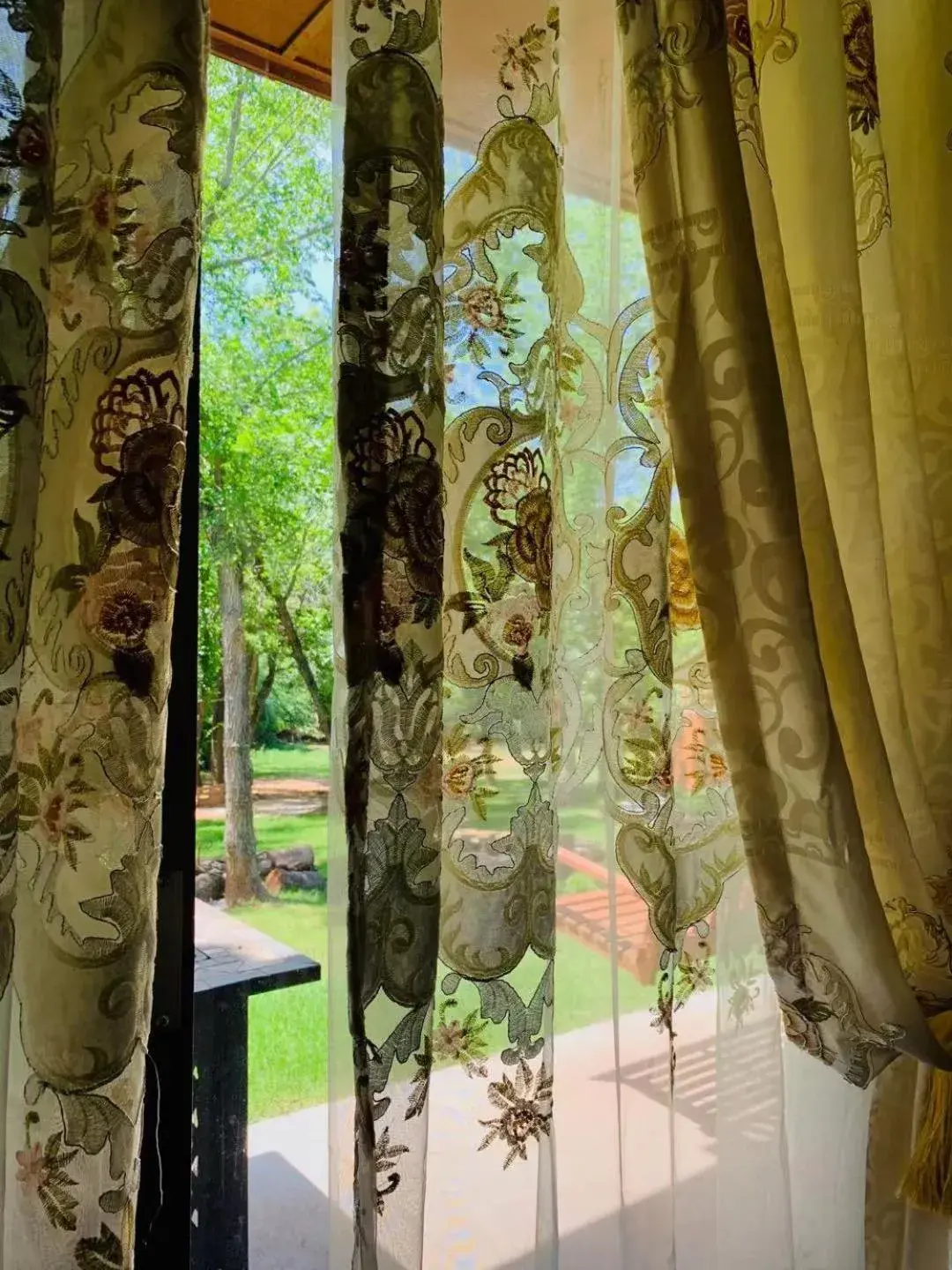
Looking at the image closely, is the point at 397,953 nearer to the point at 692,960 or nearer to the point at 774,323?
the point at 692,960

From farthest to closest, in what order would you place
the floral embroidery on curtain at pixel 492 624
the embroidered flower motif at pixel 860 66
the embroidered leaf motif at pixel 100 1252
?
the embroidered flower motif at pixel 860 66 < the floral embroidery on curtain at pixel 492 624 < the embroidered leaf motif at pixel 100 1252

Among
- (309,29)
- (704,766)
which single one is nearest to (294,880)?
(704,766)

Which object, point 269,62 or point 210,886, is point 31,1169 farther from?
point 269,62

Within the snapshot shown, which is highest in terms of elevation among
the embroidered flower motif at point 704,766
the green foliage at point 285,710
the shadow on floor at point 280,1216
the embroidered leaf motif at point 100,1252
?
the green foliage at point 285,710

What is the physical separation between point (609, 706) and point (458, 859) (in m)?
0.18

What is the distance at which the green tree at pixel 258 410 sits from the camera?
2.69 ft

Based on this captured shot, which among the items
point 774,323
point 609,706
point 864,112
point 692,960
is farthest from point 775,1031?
point 864,112

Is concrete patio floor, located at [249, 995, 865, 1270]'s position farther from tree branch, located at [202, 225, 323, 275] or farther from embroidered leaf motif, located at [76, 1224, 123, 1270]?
tree branch, located at [202, 225, 323, 275]

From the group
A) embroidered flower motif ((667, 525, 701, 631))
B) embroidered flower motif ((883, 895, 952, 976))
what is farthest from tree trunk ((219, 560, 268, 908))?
embroidered flower motif ((883, 895, 952, 976))

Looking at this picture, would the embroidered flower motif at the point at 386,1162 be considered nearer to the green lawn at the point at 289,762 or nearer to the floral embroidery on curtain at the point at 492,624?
the floral embroidery on curtain at the point at 492,624

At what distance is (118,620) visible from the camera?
58 cm

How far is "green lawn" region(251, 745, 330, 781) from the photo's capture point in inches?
32.6

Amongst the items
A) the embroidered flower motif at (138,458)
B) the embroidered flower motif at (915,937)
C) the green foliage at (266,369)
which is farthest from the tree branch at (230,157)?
the embroidered flower motif at (915,937)

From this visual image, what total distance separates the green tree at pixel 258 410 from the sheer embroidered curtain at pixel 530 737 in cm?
14
